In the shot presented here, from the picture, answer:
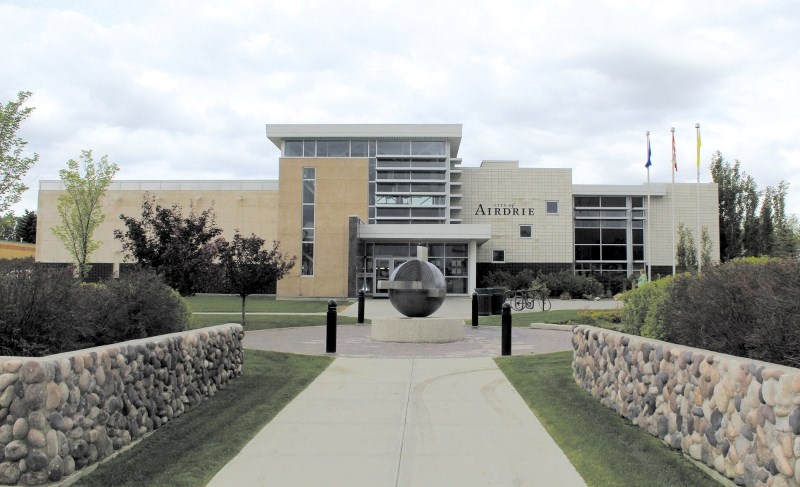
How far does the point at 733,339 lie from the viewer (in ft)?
20.9

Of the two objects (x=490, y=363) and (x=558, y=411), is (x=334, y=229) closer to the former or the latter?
(x=490, y=363)

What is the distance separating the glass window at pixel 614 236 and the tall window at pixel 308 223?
2664 cm

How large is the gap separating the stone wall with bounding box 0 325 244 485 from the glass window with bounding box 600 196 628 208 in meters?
51.0

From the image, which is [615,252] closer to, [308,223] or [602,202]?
[602,202]

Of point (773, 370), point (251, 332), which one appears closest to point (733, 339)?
point (773, 370)

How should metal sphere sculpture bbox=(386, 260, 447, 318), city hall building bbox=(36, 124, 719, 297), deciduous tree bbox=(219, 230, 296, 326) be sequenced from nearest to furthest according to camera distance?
1. metal sphere sculpture bbox=(386, 260, 447, 318)
2. deciduous tree bbox=(219, 230, 296, 326)
3. city hall building bbox=(36, 124, 719, 297)

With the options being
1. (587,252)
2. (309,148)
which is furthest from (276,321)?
(587,252)

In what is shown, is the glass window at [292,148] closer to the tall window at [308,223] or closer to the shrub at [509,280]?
the tall window at [308,223]

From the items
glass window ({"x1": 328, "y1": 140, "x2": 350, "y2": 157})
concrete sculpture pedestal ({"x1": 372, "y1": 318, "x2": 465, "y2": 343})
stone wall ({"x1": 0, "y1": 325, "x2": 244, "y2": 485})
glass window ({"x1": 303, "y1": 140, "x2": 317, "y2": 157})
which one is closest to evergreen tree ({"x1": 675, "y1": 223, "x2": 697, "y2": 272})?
glass window ({"x1": 328, "y1": 140, "x2": 350, "y2": 157})

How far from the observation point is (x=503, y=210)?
173ft

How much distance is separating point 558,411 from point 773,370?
3.65 meters

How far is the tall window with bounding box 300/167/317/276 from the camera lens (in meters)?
41.2

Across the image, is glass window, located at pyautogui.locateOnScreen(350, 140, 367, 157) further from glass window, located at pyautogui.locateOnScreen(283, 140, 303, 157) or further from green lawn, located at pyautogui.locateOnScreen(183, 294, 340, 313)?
green lawn, located at pyautogui.locateOnScreen(183, 294, 340, 313)

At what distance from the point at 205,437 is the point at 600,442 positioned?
4119 millimetres
